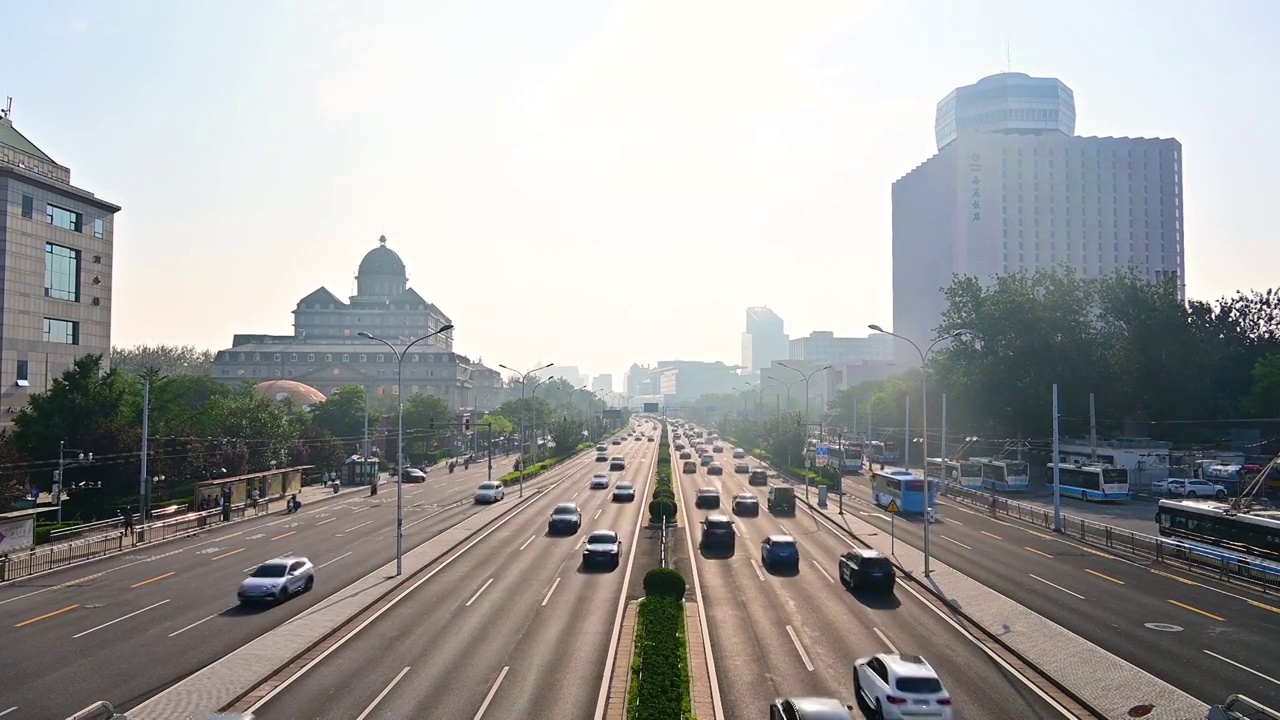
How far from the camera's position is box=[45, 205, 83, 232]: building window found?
70.2 metres

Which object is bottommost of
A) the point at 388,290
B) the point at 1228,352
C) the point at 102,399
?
the point at 102,399

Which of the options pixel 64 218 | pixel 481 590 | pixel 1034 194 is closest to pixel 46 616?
pixel 481 590

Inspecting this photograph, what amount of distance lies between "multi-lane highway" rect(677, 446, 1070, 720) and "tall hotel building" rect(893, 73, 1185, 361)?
474 ft

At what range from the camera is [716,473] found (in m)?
84.3

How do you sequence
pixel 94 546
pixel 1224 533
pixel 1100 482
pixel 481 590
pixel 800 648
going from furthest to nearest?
pixel 1100 482, pixel 94 546, pixel 1224 533, pixel 481 590, pixel 800 648

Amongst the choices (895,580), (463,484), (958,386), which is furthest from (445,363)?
(895,580)

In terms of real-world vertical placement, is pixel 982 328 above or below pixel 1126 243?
below

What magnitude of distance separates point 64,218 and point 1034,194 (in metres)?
161

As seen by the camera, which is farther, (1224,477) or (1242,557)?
(1224,477)

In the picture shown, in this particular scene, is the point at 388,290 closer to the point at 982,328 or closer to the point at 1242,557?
the point at 982,328

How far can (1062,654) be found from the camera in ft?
71.7

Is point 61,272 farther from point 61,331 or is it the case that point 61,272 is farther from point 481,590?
point 481,590

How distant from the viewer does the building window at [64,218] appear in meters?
70.2

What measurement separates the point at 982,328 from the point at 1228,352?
27.0 metres
